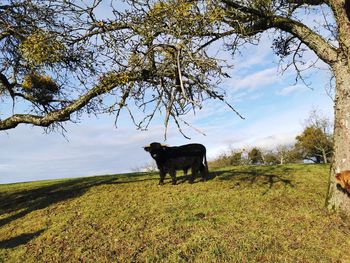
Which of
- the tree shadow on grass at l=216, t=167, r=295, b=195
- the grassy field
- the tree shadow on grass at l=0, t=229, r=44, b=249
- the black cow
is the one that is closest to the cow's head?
the black cow

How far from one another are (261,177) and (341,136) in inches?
199

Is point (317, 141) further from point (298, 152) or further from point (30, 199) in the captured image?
point (30, 199)

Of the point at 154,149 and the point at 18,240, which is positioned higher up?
the point at 154,149

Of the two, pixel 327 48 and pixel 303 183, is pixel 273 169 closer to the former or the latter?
pixel 303 183

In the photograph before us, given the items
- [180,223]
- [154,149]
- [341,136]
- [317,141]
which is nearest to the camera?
[180,223]

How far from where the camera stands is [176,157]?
50.5ft

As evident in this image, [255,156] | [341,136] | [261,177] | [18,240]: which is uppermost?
[255,156]

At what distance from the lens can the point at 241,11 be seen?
12477 mm

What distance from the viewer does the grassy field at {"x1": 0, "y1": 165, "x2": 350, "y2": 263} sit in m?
9.12

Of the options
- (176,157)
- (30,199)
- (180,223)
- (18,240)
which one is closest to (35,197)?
(30,199)

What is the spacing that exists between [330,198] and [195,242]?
5.07 meters

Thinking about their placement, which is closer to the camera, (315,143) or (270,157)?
(315,143)

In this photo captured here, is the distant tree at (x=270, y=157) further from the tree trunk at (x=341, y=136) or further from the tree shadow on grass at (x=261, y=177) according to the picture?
the tree trunk at (x=341, y=136)

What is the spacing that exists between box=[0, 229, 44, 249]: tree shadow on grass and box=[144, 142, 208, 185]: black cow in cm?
553
